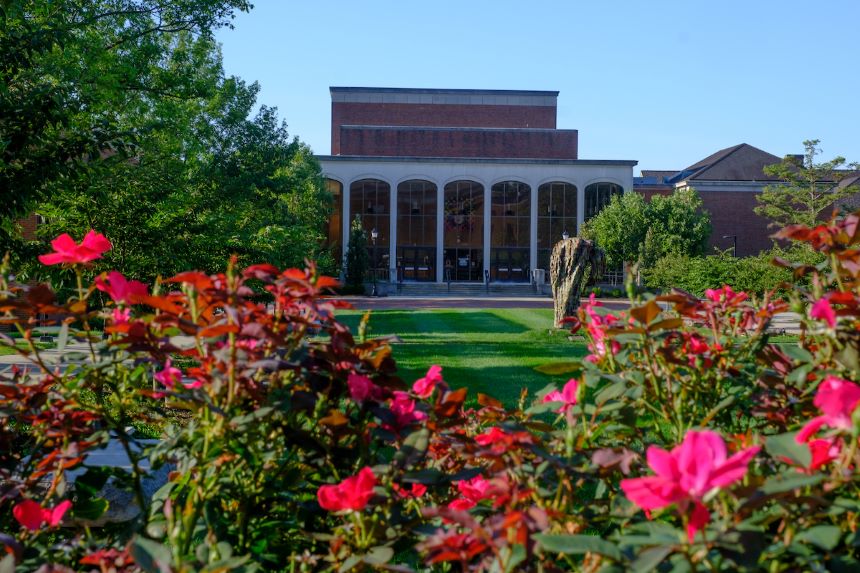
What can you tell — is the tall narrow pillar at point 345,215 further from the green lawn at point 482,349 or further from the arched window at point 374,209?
the green lawn at point 482,349

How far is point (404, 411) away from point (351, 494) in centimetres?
42

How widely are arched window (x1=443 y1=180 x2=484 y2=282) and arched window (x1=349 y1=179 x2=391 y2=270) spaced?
14.0ft

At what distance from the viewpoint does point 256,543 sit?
6.75 feet

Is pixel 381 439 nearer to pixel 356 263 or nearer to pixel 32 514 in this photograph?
pixel 32 514

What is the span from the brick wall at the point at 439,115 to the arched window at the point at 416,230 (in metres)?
10.9

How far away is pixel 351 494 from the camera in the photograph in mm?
1608

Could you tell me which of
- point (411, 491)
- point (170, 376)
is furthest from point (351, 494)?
point (170, 376)

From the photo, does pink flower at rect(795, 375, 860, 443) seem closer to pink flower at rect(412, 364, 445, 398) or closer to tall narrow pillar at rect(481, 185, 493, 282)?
pink flower at rect(412, 364, 445, 398)

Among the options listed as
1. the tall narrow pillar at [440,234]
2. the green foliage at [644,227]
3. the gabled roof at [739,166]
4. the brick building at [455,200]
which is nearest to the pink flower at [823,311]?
the green foliage at [644,227]

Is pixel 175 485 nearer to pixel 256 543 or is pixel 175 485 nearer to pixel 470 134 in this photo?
pixel 256 543

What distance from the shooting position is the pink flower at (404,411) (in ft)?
6.38

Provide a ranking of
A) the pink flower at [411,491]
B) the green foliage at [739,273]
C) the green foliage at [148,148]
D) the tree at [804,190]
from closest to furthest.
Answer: the pink flower at [411,491] → the green foliage at [148,148] → the green foliage at [739,273] → the tree at [804,190]

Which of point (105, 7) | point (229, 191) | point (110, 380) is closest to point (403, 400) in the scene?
point (110, 380)

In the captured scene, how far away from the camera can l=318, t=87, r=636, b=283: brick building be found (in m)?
53.4
